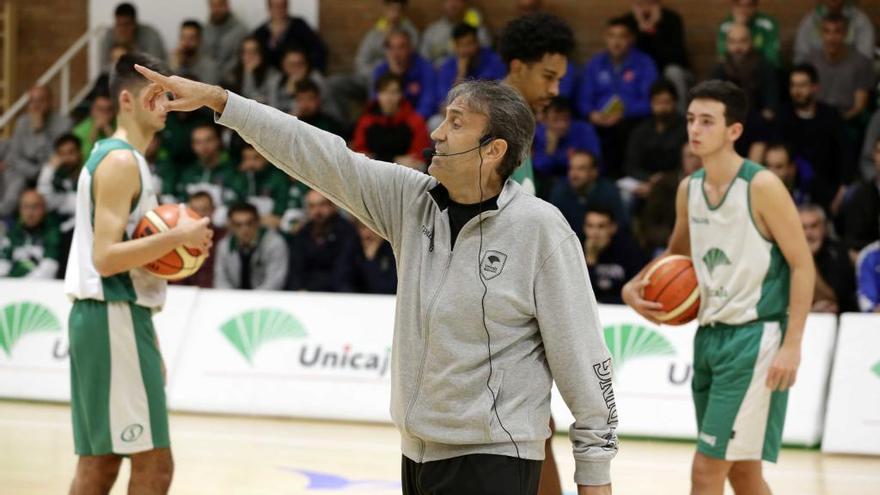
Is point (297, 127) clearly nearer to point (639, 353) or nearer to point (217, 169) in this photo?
point (639, 353)

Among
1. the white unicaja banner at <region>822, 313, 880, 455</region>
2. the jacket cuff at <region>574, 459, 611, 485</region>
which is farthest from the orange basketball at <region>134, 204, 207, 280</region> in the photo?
the white unicaja banner at <region>822, 313, 880, 455</region>

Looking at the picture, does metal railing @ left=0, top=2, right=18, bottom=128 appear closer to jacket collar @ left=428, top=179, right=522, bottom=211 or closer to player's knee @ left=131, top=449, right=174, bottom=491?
player's knee @ left=131, top=449, right=174, bottom=491

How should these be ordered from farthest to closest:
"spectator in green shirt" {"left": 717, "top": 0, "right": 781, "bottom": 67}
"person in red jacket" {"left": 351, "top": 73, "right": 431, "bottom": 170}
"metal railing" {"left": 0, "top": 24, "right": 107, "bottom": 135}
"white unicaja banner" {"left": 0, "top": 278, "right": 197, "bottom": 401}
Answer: "metal railing" {"left": 0, "top": 24, "right": 107, "bottom": 135} < "person in red jacket" {"left": 351, "top": 73, "right": 431, "bottom": 170} < "spectator in green shirt" {"left": 717, "top": 0, "right": 781, "bottom": 67} < "white unicaja banner" {"left": 0, "top": 278, "right": 197, "bottom": 401}

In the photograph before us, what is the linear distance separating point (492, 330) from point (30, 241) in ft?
34.5

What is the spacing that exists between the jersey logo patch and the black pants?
2350 millimetres

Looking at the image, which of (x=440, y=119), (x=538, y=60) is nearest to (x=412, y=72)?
(x=440, y=119)

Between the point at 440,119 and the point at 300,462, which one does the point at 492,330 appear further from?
the point at 440,119

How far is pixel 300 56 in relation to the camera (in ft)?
44.0

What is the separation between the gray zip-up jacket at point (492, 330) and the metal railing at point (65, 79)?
12645 millimetres

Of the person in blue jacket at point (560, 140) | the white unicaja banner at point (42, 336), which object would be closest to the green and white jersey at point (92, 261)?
the white unicaja banner at point (42, 336)

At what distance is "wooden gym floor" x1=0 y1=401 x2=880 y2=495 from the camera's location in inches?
288

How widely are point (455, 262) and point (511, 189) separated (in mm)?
291

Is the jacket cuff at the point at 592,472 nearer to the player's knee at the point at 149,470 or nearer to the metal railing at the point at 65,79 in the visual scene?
the player's knee at the point at 149,470

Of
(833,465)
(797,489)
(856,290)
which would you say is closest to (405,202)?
(797,489)
